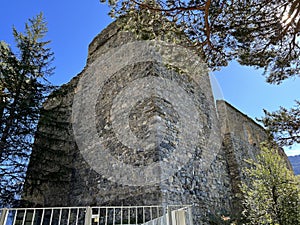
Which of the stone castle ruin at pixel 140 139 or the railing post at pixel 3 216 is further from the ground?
the stone castle ruin at pixel 140 139

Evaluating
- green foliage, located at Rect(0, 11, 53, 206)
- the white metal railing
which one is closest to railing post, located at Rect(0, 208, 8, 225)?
the white metal railing

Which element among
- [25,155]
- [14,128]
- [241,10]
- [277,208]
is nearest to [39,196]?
[25,155]

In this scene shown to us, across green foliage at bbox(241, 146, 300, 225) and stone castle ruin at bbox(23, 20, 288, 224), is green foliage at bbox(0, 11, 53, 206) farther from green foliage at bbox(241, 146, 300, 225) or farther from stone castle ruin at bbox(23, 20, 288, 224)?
green foliage at bbox(241, 146, 300, 225)

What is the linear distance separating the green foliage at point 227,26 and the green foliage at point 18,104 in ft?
15.4

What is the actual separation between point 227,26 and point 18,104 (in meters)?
6.43

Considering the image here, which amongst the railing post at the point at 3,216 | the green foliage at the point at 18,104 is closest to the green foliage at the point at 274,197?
the railing post at the point at 3,216

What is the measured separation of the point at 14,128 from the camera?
6812 millimetres

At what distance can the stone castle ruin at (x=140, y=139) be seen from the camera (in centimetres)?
514

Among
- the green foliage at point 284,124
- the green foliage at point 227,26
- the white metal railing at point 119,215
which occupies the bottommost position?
the white metal railing at point 119,215

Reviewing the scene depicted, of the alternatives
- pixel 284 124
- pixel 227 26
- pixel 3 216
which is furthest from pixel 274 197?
pixel 3 216

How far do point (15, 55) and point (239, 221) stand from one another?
29.5 ft

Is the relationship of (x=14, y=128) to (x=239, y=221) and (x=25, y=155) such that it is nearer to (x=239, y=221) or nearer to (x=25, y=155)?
(x=25, y=155)

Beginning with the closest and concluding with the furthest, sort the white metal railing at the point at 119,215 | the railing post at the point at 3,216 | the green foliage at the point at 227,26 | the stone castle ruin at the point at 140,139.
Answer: the railing post at the point at 3,216 < the white metal railing at the point at 119,215 < the green foliage at the point at 227,26 < the stone castle ruin at the point at 140,139

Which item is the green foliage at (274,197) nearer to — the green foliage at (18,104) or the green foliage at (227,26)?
the green foliage at (227,26)
